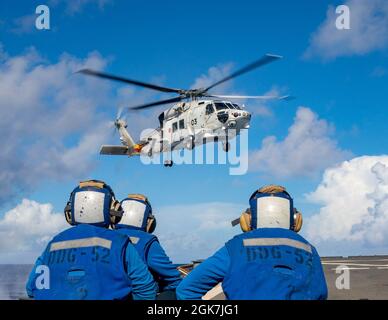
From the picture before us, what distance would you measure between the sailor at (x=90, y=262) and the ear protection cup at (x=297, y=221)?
163 centimetres

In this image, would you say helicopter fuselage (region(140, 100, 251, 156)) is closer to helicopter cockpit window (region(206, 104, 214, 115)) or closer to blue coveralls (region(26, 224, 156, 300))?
helicopter cockpit window (region(206, 104, 214, 115))

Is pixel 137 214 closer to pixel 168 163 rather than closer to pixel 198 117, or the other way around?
pixel 198 117

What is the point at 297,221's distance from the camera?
4.78 metres

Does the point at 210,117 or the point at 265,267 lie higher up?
the point at 210,117

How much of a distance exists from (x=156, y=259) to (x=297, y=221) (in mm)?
2451

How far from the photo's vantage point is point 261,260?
4203 mm

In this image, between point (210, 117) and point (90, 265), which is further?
point (210, 117)

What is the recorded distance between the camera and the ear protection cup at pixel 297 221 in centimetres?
476

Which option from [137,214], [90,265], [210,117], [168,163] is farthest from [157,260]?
[168,163]

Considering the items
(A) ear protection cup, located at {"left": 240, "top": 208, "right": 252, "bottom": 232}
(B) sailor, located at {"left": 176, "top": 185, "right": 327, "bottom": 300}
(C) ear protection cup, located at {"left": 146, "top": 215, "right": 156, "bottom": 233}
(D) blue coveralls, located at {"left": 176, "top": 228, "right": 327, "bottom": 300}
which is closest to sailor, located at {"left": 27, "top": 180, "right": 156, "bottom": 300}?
(B) sailor, located at {"left": 176, "top": 185, "right": 327, "bottom": 300}

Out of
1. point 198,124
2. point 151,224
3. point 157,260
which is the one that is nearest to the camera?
point 157,260
